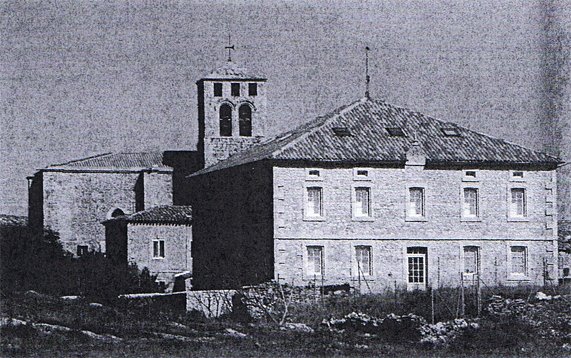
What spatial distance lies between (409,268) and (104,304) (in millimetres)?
9983

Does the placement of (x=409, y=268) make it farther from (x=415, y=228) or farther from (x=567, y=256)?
(x=567, y=256)

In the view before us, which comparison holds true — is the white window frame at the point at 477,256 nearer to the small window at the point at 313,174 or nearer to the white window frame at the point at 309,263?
the white window frame at the point at 309,263

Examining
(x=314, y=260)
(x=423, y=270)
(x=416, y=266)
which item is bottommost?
(x=423, y=270)

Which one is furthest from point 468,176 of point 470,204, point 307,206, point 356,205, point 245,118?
point 245,118

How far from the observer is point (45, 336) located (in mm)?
24062

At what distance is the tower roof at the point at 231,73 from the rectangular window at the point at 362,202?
2168 centimetres

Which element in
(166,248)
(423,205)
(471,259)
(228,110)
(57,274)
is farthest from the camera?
(228,110)

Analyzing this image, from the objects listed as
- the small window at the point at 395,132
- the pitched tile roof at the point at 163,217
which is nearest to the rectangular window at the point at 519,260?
the small window at the point at 395,132

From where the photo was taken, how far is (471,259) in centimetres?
3803

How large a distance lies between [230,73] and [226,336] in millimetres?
33616

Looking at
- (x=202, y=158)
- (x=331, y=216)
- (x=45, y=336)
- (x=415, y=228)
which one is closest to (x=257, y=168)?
(x=331, y=216)

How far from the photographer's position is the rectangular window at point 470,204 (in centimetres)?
3812

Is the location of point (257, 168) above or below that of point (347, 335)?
above

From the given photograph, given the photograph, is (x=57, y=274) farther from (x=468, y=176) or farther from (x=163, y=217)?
(x=468, y=176)
